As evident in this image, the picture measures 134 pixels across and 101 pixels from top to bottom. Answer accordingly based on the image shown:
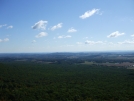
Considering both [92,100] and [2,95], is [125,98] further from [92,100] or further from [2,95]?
[2,95]

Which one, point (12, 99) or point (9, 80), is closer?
point (12, 99)

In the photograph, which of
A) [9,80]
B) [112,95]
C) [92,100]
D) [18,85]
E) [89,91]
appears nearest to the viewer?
[92,100]

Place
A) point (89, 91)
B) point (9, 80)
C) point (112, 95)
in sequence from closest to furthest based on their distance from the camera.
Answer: point (112, 95), point (89, 91), point (9, 80)

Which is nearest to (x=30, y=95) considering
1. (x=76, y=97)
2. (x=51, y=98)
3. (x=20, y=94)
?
(x=20, y=94)

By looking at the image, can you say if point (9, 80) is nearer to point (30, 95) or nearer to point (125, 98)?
point (30, 95)

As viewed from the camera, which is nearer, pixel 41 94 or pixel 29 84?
pixel 41 94

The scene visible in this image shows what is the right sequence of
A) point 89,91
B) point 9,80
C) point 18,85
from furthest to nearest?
point 9,80 < point 18,85 < point 89,91

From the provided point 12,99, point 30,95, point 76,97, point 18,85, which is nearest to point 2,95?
point 12,99

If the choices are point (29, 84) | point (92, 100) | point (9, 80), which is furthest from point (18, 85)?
point (92, 100)
